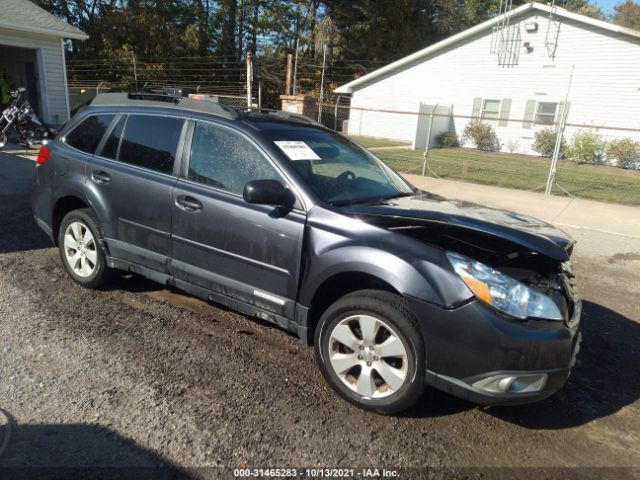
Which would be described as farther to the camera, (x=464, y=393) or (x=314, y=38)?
(x=314, y=38)

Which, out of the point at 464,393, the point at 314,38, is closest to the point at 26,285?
the point at 464,393

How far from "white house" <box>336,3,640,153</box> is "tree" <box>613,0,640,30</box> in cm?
4046

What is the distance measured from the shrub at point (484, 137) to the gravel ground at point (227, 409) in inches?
756

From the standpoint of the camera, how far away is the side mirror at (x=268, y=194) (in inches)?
123

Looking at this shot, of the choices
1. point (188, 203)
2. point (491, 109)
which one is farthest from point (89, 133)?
point (491, 109)

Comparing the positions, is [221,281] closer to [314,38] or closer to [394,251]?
[394,251]

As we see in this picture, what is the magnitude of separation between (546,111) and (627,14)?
46546 mm

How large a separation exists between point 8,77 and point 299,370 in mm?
19941

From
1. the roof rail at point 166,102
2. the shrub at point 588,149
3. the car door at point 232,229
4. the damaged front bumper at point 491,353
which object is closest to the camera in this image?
the damaged front bumper at point 491,353

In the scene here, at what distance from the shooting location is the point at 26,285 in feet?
15.0

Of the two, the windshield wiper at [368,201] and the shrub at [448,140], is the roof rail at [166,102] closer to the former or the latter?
the windshield wiper at [368,201]

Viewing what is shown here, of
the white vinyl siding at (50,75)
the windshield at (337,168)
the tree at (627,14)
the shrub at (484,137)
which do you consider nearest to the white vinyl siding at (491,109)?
the shrub at (484,137)

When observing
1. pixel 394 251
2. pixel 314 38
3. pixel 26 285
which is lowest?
pixel 26 285

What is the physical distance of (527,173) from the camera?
14.9 m
